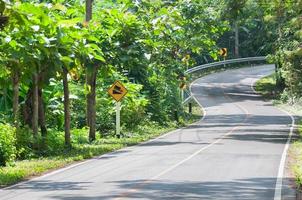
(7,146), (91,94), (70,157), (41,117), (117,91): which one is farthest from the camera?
(117,91)

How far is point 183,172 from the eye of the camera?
55.3 ft

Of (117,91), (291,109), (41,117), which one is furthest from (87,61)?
(291,109)

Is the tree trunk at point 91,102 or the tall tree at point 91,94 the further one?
the tree trunk at point 91,102

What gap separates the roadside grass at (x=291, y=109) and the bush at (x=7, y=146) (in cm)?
808

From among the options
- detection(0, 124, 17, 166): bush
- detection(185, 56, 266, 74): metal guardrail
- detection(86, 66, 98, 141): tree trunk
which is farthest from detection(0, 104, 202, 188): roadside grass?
detection(185, 56, 266, 74): metal guardrail

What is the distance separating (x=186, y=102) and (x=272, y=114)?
9.59 meters

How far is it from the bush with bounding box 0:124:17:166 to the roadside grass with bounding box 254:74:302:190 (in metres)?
8.08

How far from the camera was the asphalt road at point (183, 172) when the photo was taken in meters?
13.1

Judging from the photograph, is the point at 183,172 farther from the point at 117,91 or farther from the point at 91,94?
the point at 117,91

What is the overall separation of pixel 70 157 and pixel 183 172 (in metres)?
5.24

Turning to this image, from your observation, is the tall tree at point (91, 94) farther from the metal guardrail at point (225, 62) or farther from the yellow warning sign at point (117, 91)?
the metal guardrail at point (225, 62)

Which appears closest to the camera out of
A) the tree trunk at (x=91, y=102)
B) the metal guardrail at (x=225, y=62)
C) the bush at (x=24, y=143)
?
the bush at (x=24, y=143)

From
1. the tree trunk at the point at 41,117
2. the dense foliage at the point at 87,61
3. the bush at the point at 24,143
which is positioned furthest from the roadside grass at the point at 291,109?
the tree trunk at the point at 41,117

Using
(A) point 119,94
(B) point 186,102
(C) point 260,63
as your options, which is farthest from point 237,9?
(C) point 260,63
